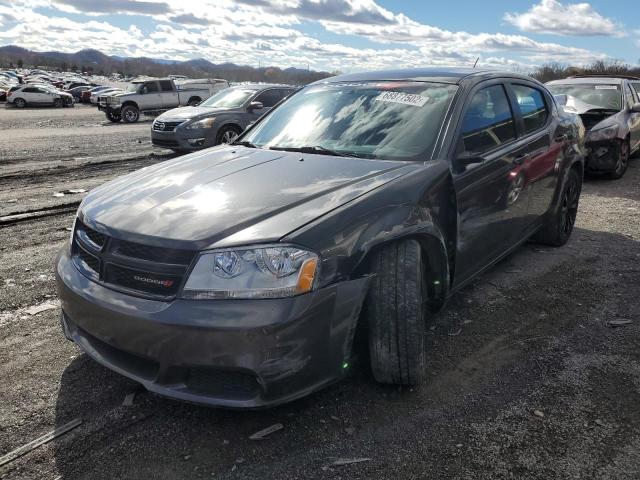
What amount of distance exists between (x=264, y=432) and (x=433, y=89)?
2.46 meters

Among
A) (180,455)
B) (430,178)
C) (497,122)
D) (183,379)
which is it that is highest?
→ (497,122)

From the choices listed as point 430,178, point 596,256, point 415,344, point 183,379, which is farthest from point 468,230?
point 596,256

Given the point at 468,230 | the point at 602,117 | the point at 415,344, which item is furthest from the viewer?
the point at 602,117

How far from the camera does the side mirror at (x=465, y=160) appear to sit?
10.7ft

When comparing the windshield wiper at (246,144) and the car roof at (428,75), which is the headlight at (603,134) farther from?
the windshield wiper at (246,144)

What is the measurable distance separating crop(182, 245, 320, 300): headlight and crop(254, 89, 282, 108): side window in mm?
11017

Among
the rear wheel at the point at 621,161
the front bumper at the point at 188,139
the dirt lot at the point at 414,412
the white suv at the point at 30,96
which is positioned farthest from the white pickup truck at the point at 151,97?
the dirt lot at the point at 414,412

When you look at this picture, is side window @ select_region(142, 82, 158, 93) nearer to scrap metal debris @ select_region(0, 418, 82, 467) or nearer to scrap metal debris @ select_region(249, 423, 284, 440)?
scrap metal debris @ select_region(0, 418, 82, 467)

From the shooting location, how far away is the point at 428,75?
3895 millimetres

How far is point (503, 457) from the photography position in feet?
7.86

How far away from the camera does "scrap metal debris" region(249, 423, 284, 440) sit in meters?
2.51

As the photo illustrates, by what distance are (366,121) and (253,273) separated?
1.70m

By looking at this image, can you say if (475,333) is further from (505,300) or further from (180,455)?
(180,455)

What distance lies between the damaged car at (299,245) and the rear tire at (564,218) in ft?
5.08
